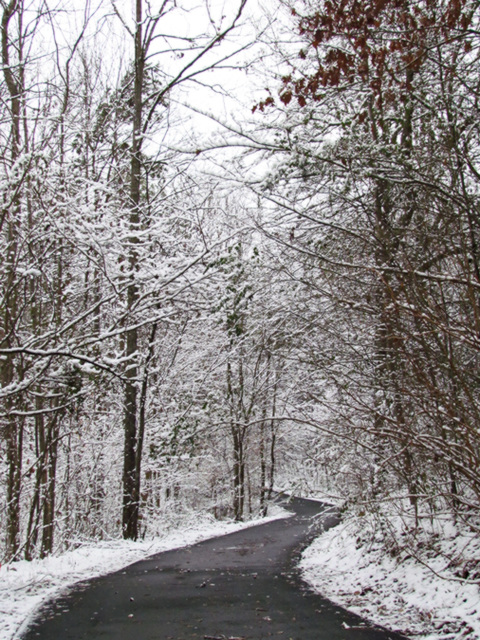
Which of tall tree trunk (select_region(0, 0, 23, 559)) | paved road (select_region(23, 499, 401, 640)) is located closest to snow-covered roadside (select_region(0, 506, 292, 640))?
paved road (select_region(23, 499, 401, 640))

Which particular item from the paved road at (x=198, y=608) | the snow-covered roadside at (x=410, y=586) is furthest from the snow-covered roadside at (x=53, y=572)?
the snow-covered roadside at (x=410, y=586)

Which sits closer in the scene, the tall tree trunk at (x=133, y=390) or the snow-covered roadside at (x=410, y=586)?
the snow-covered roadside at (x=410, y=586)

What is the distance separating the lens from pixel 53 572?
24.3 ft

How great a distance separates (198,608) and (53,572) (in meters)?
3.06

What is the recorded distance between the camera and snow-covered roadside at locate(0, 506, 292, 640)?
5.19m

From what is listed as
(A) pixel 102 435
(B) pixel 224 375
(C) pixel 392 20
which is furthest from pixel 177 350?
(C) pixel 392 20

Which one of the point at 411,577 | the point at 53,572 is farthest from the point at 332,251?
the point at 53,572

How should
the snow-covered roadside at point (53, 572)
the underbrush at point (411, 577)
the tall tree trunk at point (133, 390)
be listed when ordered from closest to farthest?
1. the underbrush at point (411, 577)
2. the snow-covered roadside at point (53, 572)
3. the tall tree trunk at point (133, 390)

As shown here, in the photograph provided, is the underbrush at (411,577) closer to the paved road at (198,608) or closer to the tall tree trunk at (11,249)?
the paved road at (198,608)

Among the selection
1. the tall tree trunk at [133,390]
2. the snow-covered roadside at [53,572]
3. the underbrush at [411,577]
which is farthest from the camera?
the tall tree trunk at [133,390]

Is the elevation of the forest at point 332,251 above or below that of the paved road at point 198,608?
above

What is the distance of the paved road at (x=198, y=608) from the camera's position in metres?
4.45

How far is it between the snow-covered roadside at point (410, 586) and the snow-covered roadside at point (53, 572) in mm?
3119

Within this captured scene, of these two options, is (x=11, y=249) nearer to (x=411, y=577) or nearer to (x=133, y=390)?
(x=133, y=390)
